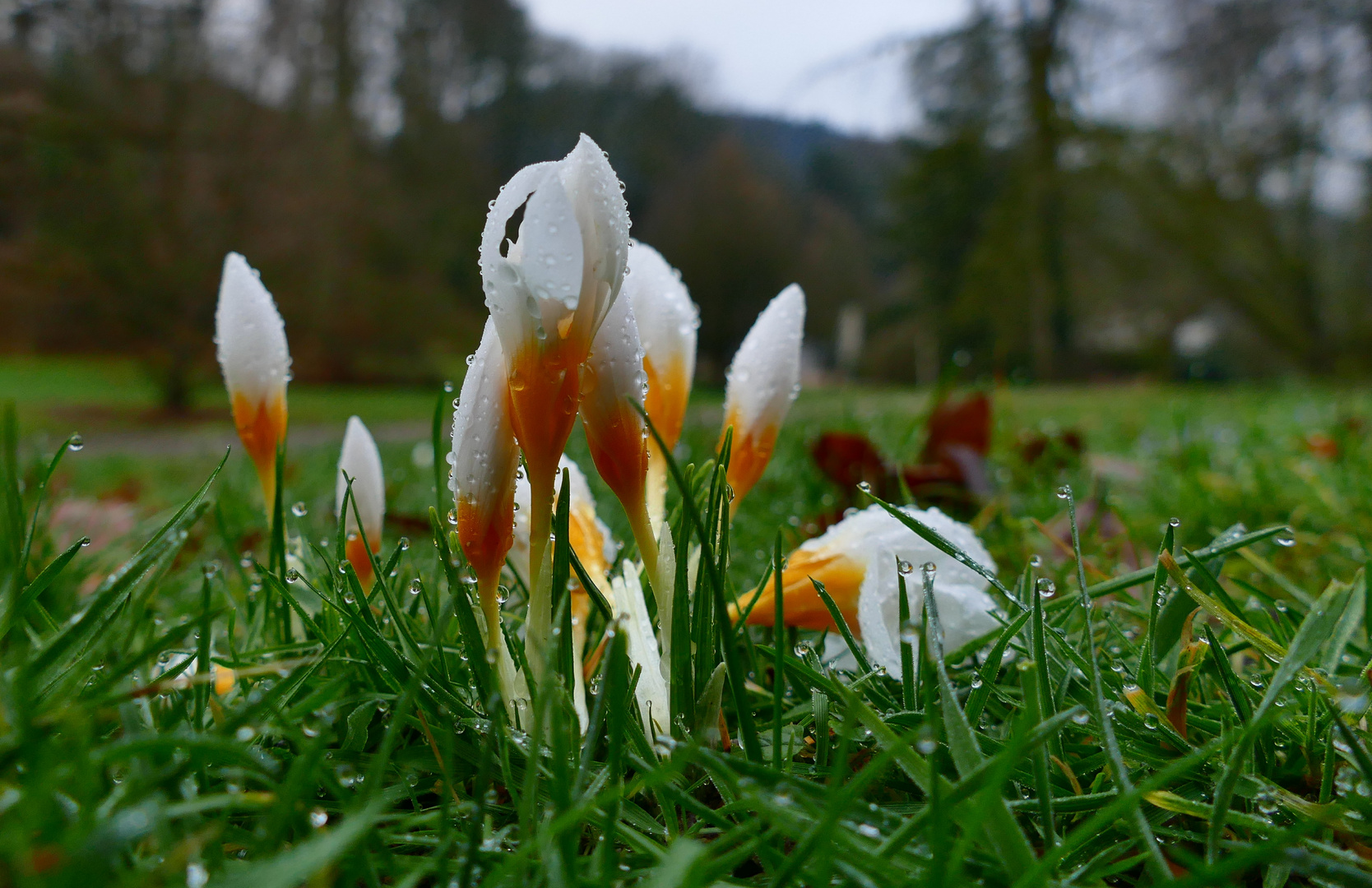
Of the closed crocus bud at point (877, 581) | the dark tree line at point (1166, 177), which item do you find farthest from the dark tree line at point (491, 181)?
the closed crocus bud at point (877, 581)

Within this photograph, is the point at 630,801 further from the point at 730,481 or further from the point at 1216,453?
the point at 1216,453

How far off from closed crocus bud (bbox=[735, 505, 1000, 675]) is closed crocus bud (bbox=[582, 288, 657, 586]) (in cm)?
17

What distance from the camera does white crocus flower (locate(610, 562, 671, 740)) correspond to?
642 mm

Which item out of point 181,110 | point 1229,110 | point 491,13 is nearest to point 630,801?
point 181,110

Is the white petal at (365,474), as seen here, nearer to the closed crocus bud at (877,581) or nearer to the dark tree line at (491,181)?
the closed crocus bud at (877,581)

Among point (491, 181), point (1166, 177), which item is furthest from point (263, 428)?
point (491, 181)

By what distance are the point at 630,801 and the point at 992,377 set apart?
211 cm

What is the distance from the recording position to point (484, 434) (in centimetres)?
59

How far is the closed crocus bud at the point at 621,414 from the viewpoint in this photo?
0.60 metres

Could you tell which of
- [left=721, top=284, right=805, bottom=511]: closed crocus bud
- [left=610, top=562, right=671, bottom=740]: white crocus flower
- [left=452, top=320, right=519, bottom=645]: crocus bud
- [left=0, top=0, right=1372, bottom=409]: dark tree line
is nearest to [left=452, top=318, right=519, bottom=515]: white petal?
[left=452, top=320, right=519, bottom=645]: crocus bud

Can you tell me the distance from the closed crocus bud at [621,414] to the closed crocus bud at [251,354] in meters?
0.38

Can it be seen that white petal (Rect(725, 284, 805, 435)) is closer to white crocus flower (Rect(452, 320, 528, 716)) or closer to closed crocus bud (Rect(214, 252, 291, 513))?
white crocus flower (Rect(452, 320, 528, 716))

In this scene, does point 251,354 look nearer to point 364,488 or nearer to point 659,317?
point 364,488

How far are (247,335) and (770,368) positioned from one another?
510mm
